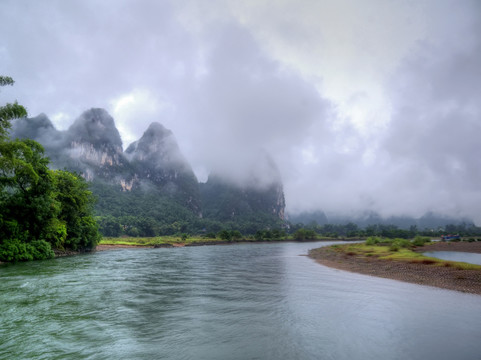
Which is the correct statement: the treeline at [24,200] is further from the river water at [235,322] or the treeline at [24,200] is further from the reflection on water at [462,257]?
the reflection on water at [462,257]

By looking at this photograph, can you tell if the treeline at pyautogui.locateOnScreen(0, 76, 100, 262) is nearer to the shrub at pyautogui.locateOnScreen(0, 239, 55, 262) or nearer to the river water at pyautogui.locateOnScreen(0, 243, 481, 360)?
the shrub at pyautogui.locateOnScreen(0, 239, 55, 262)

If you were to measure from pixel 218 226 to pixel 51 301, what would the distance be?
476ft

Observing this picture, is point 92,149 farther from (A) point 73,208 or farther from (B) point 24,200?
(B) point 24,200

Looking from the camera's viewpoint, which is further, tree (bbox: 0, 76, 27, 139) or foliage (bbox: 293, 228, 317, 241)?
foliage (bbox: 293, 228, 317, 241)

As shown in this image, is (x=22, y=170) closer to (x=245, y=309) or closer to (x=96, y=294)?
(x=96, y=294)

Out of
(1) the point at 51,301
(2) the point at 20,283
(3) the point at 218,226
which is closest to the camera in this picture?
(1) the point at 51,301

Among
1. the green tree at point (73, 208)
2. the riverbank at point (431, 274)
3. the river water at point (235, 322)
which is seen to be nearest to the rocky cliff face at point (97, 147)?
the green tree at point (73, 208)

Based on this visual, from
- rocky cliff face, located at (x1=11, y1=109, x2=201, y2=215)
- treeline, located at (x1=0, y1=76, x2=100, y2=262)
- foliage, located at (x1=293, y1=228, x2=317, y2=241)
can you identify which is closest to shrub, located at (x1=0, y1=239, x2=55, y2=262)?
treeline, located at (x1=0, y1=76, x2=100, y2=262)

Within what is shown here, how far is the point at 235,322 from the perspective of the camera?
343 inches

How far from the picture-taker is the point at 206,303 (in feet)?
36.8

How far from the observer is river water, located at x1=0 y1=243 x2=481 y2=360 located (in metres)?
6.57

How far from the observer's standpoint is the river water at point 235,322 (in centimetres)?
657

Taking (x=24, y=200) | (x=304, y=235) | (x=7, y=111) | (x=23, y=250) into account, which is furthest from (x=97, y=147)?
(x=7, y=111)

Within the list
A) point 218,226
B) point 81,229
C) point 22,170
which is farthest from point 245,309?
point 218,226
